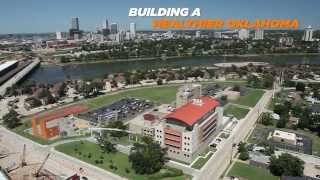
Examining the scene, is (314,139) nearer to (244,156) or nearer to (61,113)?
(244,156)

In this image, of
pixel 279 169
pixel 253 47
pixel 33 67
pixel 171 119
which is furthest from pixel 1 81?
pixel 253 47

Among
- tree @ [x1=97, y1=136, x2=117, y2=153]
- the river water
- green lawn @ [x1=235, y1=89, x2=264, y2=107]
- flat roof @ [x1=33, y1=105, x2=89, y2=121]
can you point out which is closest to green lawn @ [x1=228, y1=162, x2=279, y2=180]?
tree @ [x1=97, y1=136, x2=117, y2=153]

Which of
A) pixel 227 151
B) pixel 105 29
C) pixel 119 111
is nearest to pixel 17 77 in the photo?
pixel 119 111

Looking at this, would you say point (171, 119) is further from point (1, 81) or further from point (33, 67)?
point (33, 67)

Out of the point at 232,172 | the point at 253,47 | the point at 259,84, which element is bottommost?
the point at 232,172

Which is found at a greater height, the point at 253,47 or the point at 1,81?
the point at 253,47

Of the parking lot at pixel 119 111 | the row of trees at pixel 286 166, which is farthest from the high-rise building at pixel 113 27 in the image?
the row of trees at pixel 286 166

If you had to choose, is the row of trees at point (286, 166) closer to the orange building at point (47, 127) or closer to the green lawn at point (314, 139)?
the green lawn at point (314, 139)
